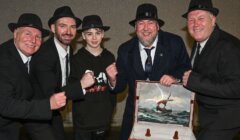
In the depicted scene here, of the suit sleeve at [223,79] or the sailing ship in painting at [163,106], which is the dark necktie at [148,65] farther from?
the suit sleeve at [223,79]

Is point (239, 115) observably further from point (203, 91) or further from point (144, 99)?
point (144, 99)

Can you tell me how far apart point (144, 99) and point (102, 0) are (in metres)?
2.38

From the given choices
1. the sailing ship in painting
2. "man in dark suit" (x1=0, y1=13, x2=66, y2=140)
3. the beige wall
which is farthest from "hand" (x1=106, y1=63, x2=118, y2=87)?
the beige wall

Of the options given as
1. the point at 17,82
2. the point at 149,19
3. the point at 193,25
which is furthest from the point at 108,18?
the point at 17,82

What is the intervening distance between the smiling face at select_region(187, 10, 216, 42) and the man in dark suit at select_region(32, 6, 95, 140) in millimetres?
1062

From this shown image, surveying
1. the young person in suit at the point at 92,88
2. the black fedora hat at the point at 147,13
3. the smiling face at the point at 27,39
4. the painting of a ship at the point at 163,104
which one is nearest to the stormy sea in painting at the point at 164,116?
the painting of a ship at the point at 163,104

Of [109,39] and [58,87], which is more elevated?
[109,39]

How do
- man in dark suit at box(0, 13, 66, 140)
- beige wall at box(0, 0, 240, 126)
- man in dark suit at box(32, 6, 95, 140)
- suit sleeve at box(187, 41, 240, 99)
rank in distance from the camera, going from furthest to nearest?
beige wall at box(0, 0, 240, 126), man in dark suit at box(32, 6, 95, 140), suit sleeve at box(187, 41, 240, 99), man in dark suit at box(0, 13, 66, 140)

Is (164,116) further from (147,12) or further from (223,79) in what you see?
(147,12)

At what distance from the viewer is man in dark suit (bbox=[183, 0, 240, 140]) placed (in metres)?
2.44

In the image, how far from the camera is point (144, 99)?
2803mm

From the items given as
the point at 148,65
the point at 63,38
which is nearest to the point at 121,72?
the point at 148,65

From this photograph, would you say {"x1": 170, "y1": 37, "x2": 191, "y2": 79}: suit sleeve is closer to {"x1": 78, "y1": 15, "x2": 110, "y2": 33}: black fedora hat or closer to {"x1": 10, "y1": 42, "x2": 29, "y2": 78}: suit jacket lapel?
{"x1": 78, "y1": 15, "x2": 110, "y2": 33}: black fedora hat

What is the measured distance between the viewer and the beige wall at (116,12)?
454 cm
